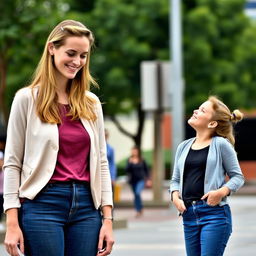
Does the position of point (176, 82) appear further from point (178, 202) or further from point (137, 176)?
point (178, 202)

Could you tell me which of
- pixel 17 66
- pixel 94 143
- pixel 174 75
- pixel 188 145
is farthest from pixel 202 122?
pixel 17 66

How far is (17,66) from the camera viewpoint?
30.1m

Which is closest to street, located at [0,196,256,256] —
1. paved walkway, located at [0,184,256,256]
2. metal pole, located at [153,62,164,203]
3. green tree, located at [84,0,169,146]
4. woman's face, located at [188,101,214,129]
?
paved walkway, located at [0,184,256,256]

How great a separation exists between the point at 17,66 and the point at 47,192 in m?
25.6

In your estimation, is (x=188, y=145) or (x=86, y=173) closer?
(x=86, y=173)

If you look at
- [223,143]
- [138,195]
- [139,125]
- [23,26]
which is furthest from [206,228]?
[139,125]

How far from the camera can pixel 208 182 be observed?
7.17m

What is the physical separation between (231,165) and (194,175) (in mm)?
261

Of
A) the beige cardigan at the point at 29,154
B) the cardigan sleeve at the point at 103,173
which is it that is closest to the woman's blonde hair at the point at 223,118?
the cardigan sleeve at the point at 103,173

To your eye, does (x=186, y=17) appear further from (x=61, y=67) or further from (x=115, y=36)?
(x=61, y=67)

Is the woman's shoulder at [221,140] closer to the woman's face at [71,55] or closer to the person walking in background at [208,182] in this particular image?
the person walking in background at [208,182]

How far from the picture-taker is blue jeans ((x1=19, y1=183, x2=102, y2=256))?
4.71 meters

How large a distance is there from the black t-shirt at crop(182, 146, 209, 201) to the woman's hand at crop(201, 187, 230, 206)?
9 cm

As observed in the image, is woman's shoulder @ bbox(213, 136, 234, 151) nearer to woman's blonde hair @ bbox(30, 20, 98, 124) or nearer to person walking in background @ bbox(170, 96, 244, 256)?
person walking in background @ bbox(170, 96, 244, 256)
